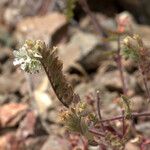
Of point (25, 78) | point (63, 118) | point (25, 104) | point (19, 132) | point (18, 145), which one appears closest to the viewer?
point (63, 118)

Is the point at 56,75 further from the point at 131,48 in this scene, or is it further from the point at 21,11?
the point at 21,11

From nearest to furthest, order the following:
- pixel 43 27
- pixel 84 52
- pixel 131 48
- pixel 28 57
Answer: pixel 28 57, pixel 131 48, pixel 84 52, pixel 43 27

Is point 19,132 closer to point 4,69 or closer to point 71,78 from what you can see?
point 71,78

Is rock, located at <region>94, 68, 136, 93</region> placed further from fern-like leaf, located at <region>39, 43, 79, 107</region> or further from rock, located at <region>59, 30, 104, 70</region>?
fern-like leaf, located at <region>39, 43, 79, 107</region>

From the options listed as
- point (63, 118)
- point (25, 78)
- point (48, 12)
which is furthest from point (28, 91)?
point (63, 118)

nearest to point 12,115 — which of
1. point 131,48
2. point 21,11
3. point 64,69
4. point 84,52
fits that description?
point 64,69

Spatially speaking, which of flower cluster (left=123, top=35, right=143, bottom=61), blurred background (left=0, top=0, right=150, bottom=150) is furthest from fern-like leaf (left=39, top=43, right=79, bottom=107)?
blurred background (left=0, top=0, right=150, bottom=150)

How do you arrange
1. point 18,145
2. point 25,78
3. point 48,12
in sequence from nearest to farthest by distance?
1. point 18,145
2. point 25,78
3. point 48,12
